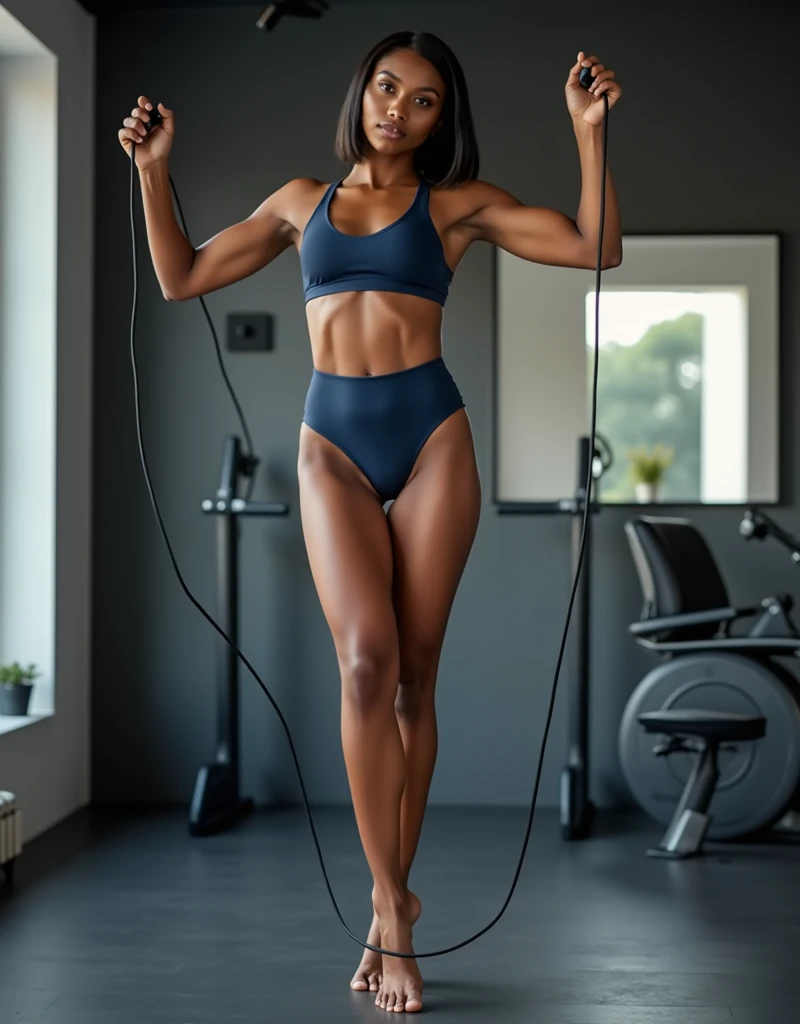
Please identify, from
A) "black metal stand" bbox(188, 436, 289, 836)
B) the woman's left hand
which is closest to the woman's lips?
the woman's left hand

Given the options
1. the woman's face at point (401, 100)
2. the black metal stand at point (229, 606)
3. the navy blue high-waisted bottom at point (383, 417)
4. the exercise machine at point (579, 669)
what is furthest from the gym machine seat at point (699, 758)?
the woman's face at point (401, 100)

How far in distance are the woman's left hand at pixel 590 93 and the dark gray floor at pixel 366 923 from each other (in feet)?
5.10

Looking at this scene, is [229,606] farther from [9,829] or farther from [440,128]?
[440,128]

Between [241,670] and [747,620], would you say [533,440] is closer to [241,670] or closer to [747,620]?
[747,620]

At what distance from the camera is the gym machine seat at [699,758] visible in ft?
11.3

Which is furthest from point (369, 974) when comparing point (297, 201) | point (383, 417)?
point (297, 201)

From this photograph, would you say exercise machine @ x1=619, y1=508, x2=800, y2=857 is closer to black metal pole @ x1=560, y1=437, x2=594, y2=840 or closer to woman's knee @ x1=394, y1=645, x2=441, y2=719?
black metal pole @ x1=560, y1=437, x2=594, y2=840

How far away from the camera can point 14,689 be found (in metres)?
3.76

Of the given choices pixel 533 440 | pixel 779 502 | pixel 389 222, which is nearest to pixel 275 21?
pixel 533 440

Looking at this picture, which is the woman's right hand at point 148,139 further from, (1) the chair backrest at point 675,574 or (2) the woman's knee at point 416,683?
(1) the chair backrest at point 675,574

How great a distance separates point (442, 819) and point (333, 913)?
1.21 meters

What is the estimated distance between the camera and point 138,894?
305 centimetres

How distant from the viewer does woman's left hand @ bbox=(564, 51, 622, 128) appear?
208cm

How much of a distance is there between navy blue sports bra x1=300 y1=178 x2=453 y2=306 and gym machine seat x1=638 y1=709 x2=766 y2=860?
1.75 metres
